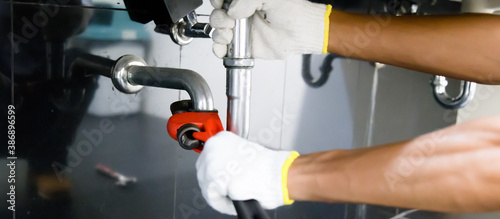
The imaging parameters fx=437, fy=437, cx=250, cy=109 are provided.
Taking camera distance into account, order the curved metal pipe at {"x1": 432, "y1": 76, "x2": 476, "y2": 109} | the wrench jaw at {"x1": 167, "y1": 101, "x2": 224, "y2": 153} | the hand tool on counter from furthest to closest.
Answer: the curved metal pipe at {"x1": 432, "y1": 76, "x2": 476, "y2": 109}, the hand tool on counter, the wrench jaw at {"x1": 167, "y1": 101, "x2": 224, "y2": 153}

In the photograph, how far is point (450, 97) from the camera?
141 cm

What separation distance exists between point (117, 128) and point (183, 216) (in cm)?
25

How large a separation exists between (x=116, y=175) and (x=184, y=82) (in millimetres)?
298

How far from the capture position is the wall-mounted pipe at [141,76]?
604 millimetres

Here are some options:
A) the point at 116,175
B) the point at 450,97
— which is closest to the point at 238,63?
the point at 116,175

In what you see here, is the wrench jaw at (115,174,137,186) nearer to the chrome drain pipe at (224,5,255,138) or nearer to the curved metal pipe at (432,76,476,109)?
the chrome drain pipe at (224,5,255,138)

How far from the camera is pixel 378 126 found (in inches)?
54.3

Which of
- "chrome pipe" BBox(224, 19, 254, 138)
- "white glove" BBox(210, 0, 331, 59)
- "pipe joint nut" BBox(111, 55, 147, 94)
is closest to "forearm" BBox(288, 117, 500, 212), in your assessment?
"chrome pipe" BBox(224, 19, 254, 138)

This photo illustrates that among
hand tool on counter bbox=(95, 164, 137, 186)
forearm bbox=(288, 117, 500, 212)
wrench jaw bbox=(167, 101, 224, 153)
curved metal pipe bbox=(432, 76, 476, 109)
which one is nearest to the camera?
forearm bbox=(288, 117, 500, 212)

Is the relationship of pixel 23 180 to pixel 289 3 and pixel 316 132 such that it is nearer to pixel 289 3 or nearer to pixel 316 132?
pixel 289 3

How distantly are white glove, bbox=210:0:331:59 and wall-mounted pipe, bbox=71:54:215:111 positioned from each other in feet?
0.23

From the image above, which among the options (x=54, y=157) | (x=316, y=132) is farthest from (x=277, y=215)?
(x=54, y=157)

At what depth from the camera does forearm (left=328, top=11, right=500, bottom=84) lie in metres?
0.76

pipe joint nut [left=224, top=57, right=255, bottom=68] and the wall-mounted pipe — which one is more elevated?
pipe joint nut [left=224, top=57, right=255, bottom=68]
